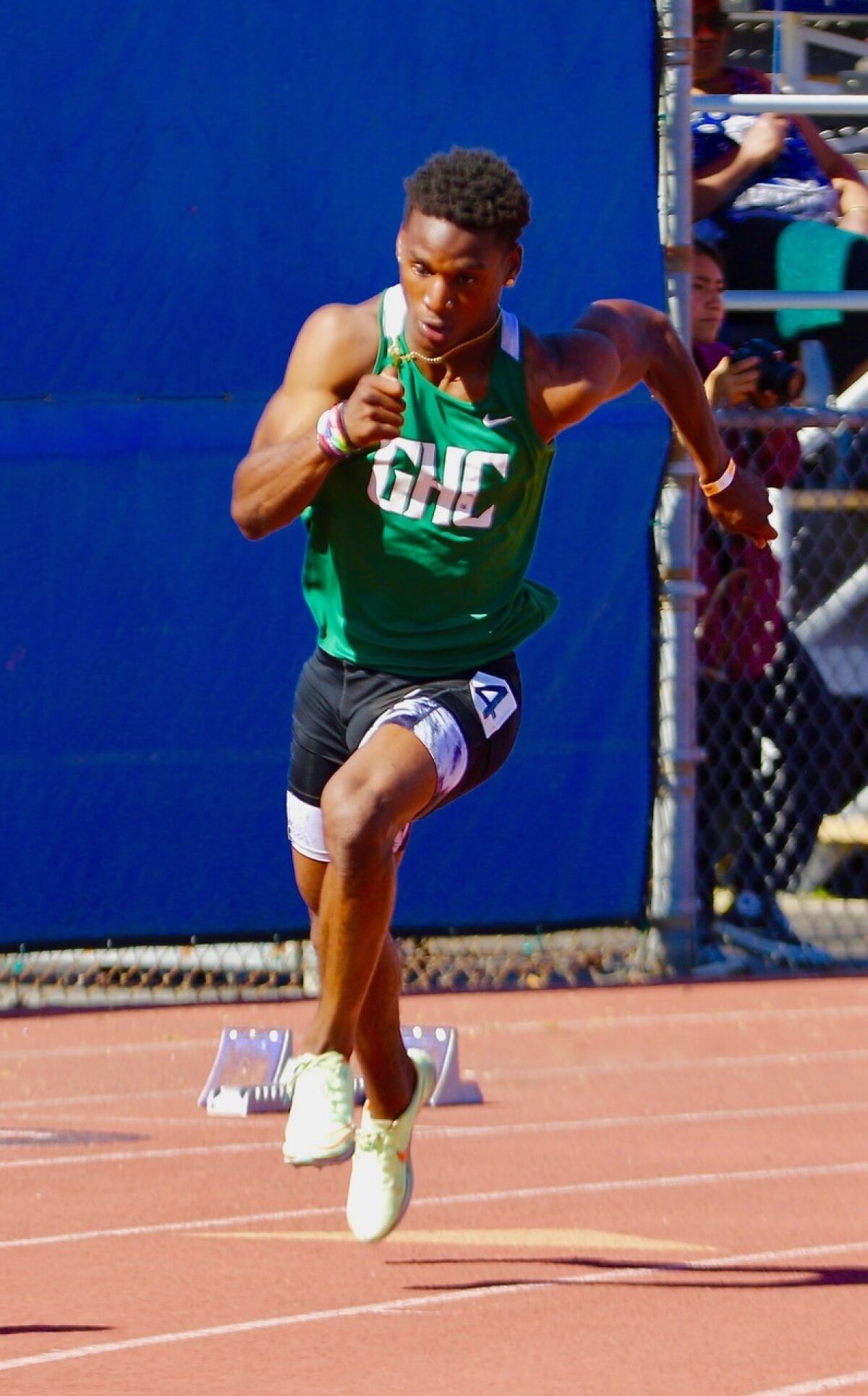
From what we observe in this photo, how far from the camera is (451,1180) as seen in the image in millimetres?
5738

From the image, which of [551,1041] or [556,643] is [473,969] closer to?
[551,1041]

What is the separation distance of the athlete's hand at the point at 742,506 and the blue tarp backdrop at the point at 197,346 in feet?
9.71

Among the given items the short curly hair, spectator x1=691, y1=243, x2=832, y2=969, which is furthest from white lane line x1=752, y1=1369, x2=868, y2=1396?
spectator x1=691, y1=243, x2=832, y2=969

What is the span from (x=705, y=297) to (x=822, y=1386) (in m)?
5.30

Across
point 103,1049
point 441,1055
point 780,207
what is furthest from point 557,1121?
point 780,207

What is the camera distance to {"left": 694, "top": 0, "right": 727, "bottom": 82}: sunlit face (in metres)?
8.80

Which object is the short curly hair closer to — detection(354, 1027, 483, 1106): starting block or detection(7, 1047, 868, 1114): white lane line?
detection(354, 1027, 483, 1106): starting block

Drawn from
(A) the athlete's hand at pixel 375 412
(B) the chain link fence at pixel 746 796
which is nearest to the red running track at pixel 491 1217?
(B) the chain link fence at pixel 746 796

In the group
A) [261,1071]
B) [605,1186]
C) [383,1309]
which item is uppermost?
[383,1309]

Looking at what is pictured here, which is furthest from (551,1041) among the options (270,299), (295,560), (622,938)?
(270,299)

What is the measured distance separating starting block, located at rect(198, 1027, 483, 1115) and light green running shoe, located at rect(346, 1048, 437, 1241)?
1901 millimetres

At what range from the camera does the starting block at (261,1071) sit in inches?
260

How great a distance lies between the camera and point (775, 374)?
8.24 m

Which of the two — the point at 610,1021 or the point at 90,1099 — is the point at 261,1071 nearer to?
the point at 90,1099
